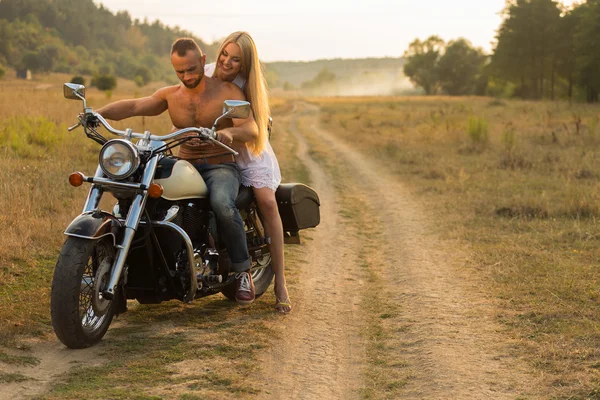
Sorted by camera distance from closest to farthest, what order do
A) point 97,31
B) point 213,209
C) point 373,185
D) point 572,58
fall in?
1. point 213,209
2. point 373,185
3. point 572,58
4. point 97,31

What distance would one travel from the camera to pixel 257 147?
5410mm

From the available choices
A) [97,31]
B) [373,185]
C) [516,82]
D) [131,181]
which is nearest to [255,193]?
[131,181]

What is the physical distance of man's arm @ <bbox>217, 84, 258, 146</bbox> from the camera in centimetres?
481

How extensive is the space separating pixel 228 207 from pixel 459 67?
93.4 meters

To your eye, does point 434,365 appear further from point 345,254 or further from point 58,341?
point 345,254

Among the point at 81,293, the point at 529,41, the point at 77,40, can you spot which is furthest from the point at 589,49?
the point at 77,40

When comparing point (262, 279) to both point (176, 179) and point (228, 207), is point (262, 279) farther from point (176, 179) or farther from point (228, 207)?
point (176, 179)

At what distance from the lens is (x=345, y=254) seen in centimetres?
796

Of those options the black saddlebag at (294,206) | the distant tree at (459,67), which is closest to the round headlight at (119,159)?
the black saddlebag at (294,206)

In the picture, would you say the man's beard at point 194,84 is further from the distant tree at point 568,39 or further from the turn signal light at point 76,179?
the distant tree at point 568,39

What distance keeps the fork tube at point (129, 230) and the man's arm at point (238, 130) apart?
49 cm

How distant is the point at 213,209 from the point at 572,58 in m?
51.8

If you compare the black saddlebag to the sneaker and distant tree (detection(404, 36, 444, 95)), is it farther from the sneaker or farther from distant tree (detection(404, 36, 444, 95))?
distant tree (detection(404, 36, 444, 95))

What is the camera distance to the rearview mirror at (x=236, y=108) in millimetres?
4453
